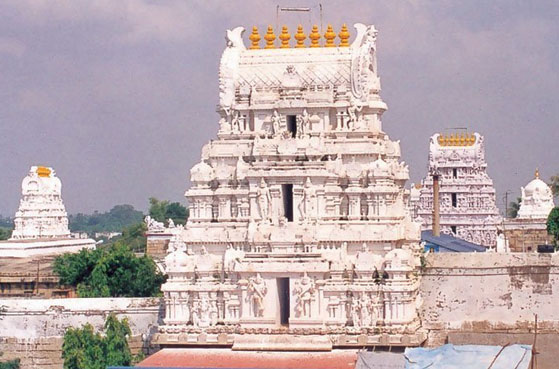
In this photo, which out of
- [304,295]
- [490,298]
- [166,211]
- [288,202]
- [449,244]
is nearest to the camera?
[304,295]

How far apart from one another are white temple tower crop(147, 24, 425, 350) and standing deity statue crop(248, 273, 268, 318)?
26 mm

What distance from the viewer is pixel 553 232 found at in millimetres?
58656

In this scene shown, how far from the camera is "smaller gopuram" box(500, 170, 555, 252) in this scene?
72438 millimetres

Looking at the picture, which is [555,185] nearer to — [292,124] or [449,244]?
[449,244]

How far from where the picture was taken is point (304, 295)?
119 ft

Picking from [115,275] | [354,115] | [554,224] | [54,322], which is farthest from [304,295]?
[554,224]

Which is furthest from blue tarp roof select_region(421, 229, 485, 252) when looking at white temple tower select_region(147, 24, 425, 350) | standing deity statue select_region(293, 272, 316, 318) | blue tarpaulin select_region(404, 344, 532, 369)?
blue tarpaulin select_region(404, 344, 532, 369)

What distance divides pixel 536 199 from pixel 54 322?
1642 inches

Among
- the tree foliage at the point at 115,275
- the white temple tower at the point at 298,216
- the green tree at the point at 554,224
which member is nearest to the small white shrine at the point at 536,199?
the green tree at the point at 554,224

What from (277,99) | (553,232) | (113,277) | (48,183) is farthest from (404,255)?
(48,183)

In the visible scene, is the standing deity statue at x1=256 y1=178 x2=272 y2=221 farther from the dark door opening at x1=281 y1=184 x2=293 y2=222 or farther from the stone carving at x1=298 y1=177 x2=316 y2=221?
the stone carving at x1=298 y1=177 x2=316 y2=221

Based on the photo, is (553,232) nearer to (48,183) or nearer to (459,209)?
(459,209)

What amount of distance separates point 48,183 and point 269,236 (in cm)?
4325

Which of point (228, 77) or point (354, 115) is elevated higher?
point (228, 77)
